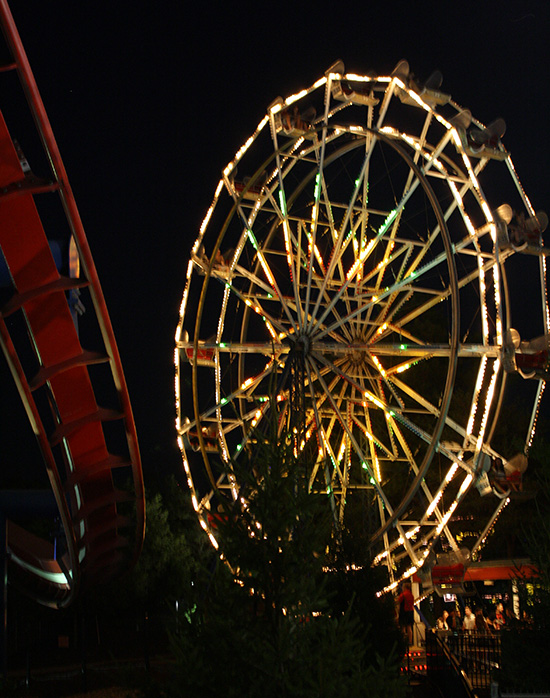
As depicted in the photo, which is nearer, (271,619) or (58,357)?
(271,619)

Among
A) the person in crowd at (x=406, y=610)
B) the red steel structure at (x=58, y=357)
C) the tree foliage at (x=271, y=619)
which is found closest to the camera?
the tree foliage at (x=271, y=619)

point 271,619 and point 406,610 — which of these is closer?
point 271,619

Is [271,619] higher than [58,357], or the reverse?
[58,357]

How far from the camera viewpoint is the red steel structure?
12.1m

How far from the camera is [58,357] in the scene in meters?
14.7

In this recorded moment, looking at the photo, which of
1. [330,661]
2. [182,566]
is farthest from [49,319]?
[182,566]

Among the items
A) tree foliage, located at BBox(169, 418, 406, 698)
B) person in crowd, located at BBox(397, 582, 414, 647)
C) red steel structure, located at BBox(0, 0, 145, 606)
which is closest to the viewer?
tree foliage, located at BBox(169, 418, 406, 698)

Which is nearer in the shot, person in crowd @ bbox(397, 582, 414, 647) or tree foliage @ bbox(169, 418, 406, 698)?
tree foliage @ bbox(169, 418, 406, 698)

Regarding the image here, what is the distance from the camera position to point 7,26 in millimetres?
10508

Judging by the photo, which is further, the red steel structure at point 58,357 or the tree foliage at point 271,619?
the red steel structure at point 58,357

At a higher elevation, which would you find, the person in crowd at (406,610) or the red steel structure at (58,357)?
the red steel structure at (58,357)

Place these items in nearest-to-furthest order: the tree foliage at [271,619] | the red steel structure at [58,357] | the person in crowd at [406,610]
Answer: the tree foliage at [271,619] → the red steel structure at [58,357] → the person in crowd at [406,610]

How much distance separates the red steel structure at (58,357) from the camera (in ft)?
39.8

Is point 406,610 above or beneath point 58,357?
beneath
